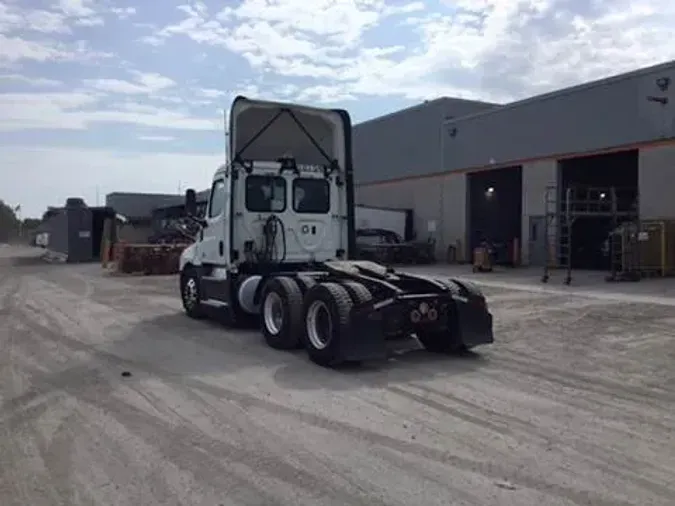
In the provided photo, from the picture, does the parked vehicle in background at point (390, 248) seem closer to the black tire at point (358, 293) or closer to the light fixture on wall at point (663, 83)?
the light fixture on wall at point (663, 83)

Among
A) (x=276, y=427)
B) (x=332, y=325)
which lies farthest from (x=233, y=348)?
(x=276, y=427)

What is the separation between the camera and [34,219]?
10081 cm

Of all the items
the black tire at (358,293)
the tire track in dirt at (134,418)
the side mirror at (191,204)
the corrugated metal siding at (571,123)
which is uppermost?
the corrugated metal siding at (571,123)

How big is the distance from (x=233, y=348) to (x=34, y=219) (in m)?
100

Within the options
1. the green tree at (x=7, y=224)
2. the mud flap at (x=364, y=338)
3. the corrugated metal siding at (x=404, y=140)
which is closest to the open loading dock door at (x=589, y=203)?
the corrugated metal siding at (x=404, y=140)

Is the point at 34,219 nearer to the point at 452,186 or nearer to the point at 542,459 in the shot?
the point at 452,186

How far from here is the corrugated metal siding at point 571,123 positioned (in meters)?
26.1

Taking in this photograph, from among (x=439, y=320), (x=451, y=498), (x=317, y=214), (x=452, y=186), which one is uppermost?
(x=452, y=186)

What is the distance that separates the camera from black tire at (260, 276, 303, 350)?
32.3 ft

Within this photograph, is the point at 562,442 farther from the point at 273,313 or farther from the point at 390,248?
the point at 390,248

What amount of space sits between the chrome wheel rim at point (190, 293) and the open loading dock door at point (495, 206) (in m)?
22.7

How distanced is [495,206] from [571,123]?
7985mm

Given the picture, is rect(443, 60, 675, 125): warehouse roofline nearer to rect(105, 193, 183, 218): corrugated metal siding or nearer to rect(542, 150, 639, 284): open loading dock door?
rect(542, 150, 639, 284): open loading dock door

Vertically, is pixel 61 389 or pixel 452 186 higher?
pixel 452 186
